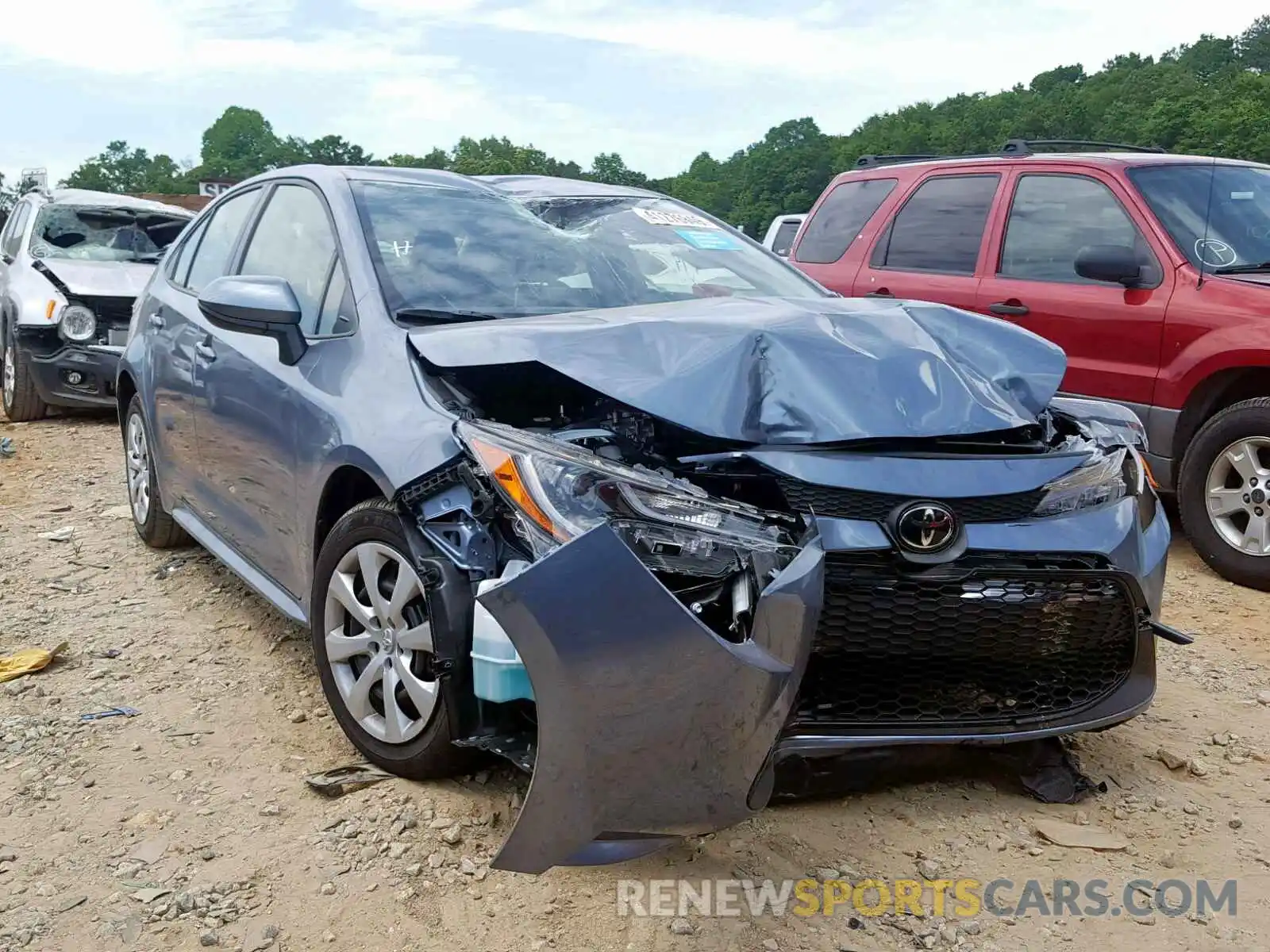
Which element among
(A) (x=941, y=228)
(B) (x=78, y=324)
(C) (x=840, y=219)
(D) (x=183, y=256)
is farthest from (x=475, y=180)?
(B) (x=78, y=324)

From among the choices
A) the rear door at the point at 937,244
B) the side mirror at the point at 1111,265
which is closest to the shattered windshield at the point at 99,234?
the rear door at the point at 937,244

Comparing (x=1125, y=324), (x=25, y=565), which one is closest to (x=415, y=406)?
(x=25, y=565)

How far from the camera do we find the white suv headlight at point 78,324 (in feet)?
28.1

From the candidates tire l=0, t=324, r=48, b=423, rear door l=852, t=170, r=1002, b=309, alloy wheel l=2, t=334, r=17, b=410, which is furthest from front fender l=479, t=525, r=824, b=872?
alloy wheel l=2, t=334, r=17, b=410

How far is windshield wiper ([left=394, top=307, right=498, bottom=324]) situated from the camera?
323 centimetres

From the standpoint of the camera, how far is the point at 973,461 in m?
2.71

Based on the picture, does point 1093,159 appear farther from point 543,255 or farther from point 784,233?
point 784,233

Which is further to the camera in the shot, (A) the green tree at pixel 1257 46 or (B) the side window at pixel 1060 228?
(A) the green tree at pixel 1257 46

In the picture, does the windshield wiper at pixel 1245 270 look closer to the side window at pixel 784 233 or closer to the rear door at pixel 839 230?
the rear door at pixel 839 230

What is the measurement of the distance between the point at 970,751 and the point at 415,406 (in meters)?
1.66

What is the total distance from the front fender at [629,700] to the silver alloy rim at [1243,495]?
3.53m

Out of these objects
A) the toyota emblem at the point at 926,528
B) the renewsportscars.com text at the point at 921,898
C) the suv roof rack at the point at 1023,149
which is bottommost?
the renewsportscars.com text at the point at 921,898

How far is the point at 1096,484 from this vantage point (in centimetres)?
289

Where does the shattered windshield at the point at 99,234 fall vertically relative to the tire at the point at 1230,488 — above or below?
above
